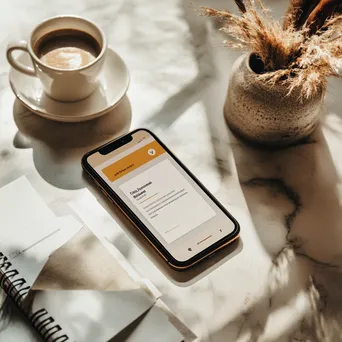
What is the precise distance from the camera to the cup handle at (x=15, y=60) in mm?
829

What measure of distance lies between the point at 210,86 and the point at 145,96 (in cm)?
10

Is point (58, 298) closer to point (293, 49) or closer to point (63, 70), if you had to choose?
point (63, 70)

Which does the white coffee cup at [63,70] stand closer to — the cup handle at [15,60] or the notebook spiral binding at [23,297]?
the cup handle at [15,60]

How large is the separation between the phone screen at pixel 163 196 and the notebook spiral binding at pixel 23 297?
0.16m

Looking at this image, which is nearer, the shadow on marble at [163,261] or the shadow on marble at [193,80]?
the shadow on marble at [163,261]

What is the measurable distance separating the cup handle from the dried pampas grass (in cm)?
24

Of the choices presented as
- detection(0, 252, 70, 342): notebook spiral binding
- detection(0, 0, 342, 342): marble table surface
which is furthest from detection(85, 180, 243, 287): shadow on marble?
detection(0, 252, 70, 342): notebook spiral binding

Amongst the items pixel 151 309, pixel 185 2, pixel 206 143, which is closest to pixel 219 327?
pixel 151 309

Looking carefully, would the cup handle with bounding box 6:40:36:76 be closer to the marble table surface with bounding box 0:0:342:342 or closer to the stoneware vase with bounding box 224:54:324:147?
the marble table surface with bounding box 0:0:342:342

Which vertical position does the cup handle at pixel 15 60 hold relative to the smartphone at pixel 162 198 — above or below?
above

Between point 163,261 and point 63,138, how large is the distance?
0.22 meters

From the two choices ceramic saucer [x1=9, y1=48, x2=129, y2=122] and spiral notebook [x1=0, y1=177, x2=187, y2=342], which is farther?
ceramic saucer [x1=9, y1=48, x2=129, y2=122]

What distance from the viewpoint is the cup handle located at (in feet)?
2.72

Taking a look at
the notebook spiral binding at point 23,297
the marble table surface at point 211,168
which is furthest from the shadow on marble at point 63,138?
the notebook spiral binding at point 23,297
